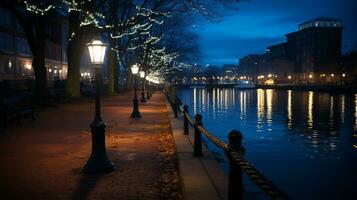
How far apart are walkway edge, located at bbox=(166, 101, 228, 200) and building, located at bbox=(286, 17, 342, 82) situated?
445 feet

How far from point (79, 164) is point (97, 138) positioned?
1152mm

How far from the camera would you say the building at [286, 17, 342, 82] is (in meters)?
149

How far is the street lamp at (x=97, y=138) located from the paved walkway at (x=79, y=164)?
25cm

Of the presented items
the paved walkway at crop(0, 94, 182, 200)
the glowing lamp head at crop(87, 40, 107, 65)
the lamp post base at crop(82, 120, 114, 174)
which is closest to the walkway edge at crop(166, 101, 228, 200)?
the paved walkway at crop(0, 94, 182, 200)

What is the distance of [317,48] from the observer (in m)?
158

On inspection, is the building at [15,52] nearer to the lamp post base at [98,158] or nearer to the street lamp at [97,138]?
the street lamp at [97,138]

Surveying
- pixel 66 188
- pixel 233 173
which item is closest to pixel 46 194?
pixel 66 188

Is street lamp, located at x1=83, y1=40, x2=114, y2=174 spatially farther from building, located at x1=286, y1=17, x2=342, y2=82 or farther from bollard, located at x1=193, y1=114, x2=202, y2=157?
building, located at x1=286, y1=17, x2=342, y2=82

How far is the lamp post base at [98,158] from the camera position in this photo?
9.70 metres

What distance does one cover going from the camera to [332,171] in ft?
47.0

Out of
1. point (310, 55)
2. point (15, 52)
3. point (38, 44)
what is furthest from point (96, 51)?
point (310, 55)

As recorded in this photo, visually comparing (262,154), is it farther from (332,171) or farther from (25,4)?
(25,4)

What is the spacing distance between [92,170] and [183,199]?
280 centimetres

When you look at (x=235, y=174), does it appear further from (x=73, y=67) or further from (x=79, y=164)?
(x=73, y=67)
